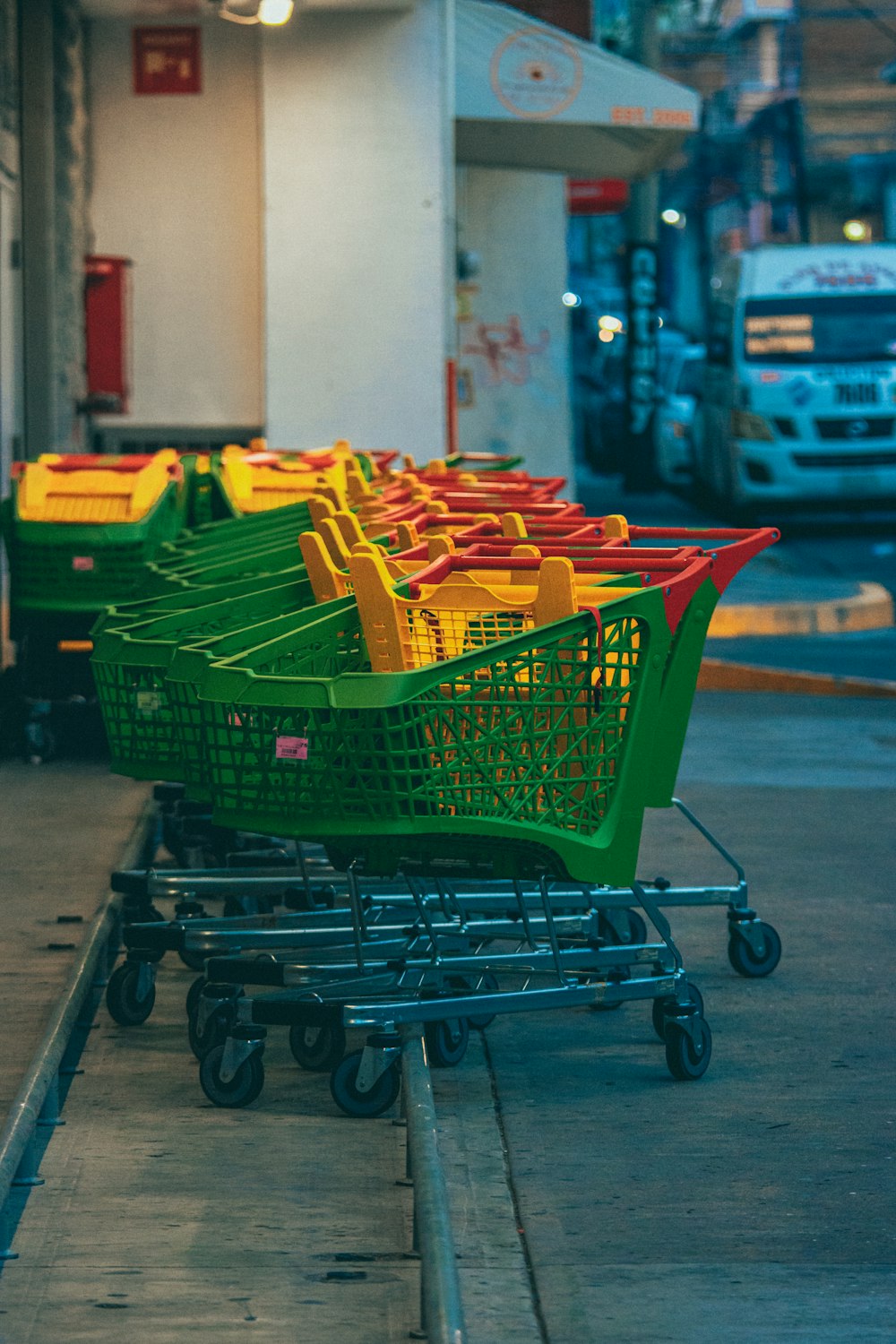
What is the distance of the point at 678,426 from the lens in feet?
91.8

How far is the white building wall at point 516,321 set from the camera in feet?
75.0

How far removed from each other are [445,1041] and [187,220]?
10615mm

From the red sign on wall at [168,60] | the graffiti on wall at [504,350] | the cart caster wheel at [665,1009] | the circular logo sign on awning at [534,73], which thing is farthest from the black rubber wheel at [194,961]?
the graffiti on wall at [504,350]

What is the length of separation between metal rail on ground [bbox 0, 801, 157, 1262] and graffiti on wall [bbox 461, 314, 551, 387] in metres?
17.0

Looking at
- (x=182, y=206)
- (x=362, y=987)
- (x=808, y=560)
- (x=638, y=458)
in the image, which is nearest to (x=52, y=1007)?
(x=362, y=987)

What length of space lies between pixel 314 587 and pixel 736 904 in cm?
157

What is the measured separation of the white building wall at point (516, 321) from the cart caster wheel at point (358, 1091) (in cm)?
1806

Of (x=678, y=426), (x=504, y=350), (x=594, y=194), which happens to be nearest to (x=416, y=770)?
(x=504, y=350)

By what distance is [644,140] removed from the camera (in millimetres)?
17516

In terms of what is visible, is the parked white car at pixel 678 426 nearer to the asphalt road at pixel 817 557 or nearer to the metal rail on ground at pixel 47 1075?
the asphalt road at pixel 817 557

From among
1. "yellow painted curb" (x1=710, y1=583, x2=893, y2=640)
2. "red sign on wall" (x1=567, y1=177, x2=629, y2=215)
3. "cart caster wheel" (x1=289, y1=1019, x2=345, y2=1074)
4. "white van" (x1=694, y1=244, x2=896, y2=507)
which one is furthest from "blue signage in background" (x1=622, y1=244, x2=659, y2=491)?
"cart caster wheel" (x1=289, y1=1019, x2=345, y2=1074)

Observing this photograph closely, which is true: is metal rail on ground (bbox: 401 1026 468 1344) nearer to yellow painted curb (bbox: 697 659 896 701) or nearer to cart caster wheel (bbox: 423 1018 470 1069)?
cart caster wheel (bbox: 423 1018 470 1069)

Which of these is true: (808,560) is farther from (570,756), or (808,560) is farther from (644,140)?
(570,756)

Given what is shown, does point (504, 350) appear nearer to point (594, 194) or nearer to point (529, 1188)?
point (594, 194)
